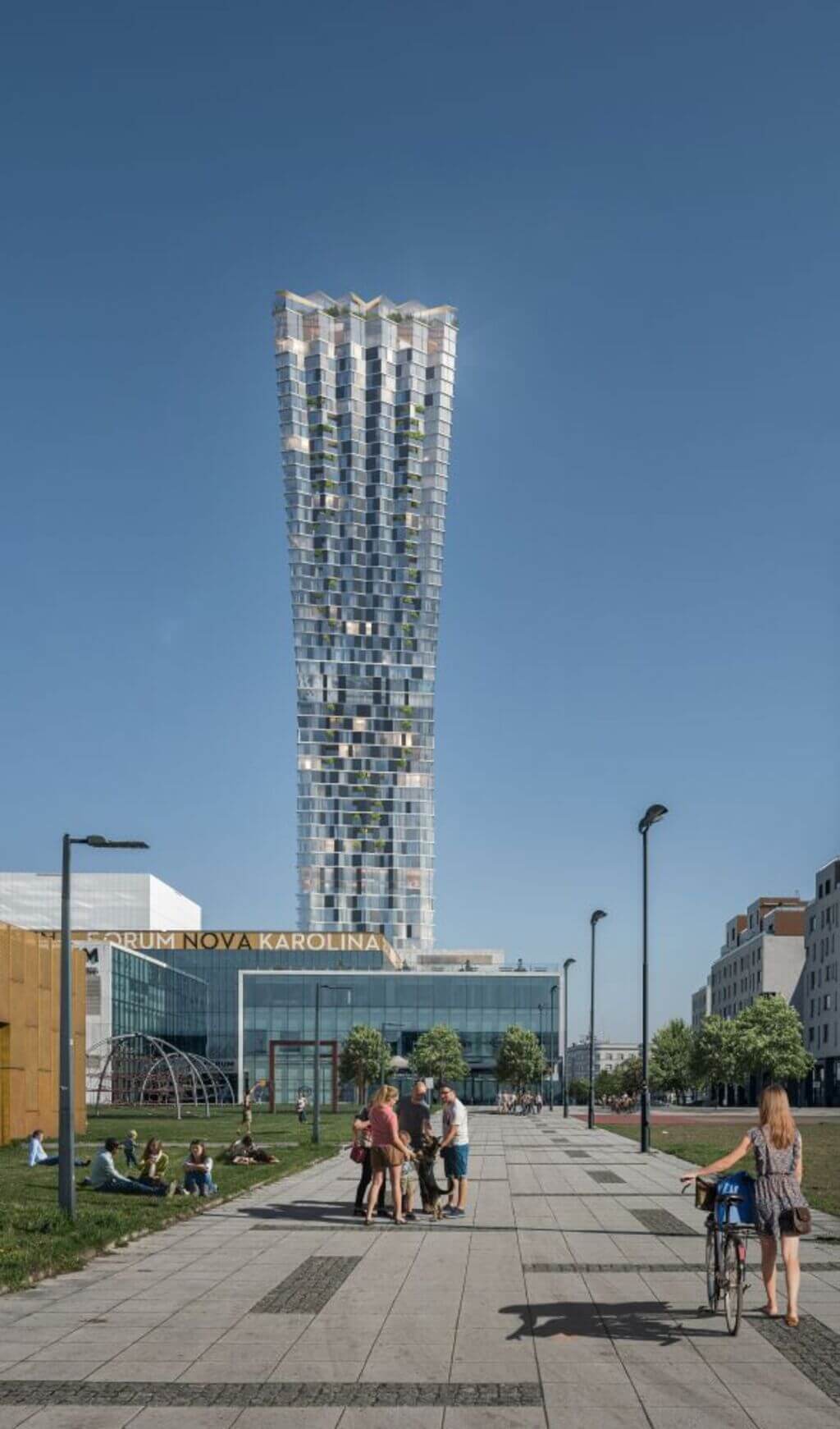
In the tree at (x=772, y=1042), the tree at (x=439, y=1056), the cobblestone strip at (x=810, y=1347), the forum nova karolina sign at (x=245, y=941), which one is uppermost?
the cobblestone strip at (x=810, y=1347)

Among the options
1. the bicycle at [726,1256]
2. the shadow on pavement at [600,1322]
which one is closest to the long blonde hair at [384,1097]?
the shadow on pavement at [600,1322]

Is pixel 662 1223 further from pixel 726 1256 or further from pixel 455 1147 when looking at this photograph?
pixel 726 1256

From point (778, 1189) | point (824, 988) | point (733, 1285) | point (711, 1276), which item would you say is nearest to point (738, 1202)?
point (778, 1189)

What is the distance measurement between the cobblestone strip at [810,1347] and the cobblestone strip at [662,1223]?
6.96 m

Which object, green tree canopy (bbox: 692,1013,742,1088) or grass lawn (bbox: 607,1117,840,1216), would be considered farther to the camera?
green tree canopy (bbox: 692,1013,742,1088)

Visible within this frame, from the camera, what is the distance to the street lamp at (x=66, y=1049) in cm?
2042

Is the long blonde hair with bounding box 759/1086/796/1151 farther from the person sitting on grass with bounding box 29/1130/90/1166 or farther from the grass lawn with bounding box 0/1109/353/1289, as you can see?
the person sitting on grass with bounding box 29/1130/90/1166

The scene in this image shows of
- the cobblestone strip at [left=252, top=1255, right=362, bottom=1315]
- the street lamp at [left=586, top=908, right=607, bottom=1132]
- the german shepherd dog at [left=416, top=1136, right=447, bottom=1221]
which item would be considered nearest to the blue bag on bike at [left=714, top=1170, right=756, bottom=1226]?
the cobblestone strip at [left=252, top=1255, right=362, bottom=1315]

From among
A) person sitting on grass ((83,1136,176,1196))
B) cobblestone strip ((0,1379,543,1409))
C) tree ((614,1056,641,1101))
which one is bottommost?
tree ((614,1056,641,1101))

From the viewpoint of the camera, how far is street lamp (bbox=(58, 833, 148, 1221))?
20.4m

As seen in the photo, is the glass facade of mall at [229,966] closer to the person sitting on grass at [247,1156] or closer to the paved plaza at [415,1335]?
the person sitting on grass at [247,1156]

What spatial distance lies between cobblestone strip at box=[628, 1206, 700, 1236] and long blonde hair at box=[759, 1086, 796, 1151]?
7821mm

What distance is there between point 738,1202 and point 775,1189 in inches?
16.2

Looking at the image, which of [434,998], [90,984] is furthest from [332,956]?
[90,984]
